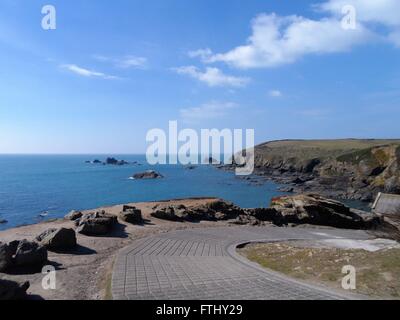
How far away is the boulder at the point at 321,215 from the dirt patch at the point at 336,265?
10.6 metres

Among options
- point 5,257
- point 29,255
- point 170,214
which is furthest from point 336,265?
point 170,214

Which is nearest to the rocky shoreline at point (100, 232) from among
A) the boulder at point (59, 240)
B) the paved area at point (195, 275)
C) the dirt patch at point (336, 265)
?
the boulder at point (59, 240)

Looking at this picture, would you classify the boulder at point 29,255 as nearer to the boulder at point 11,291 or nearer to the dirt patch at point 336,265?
the boulder at point 11,291

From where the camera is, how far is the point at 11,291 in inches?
355

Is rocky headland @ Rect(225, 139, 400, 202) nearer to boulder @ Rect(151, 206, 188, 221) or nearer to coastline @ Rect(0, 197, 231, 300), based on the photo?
boulder @ Rect(151, 206, 188, 221)

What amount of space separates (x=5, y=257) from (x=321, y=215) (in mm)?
22600

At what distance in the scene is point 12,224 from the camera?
39.7m

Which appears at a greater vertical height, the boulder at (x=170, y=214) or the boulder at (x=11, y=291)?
the boulder at (x=11, y=291)

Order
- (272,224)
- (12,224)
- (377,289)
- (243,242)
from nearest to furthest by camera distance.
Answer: (377,289) < (243,242) < (272,224) < (12,224)

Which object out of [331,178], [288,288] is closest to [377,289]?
[288,288]

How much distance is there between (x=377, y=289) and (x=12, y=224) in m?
38.6

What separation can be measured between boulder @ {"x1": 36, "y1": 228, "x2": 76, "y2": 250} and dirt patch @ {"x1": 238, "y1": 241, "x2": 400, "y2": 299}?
751 cm

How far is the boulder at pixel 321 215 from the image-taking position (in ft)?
90.5
